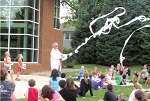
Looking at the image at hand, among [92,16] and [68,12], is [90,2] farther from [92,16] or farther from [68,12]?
[68,12]

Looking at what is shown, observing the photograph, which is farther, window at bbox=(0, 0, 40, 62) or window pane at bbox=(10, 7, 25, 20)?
window pane at bbox=(10, 7, 25, 20)

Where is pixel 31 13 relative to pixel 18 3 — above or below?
below

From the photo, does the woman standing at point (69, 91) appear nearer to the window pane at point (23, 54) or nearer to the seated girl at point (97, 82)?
the seated girl at point (97, 82)

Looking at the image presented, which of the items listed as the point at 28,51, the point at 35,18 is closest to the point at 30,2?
the point at 35,18

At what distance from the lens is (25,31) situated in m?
20.4

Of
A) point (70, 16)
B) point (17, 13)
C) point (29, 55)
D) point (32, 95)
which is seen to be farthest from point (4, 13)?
point (70, 16)

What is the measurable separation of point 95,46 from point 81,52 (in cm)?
178

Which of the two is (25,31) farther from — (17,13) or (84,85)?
(84,85)

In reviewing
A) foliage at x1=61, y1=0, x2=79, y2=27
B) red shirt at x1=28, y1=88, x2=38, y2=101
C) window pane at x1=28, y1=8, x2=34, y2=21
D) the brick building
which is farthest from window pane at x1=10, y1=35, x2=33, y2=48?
foliage at x1=61, y1=0, x2=79, y2=27

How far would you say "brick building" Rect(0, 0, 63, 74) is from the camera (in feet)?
66.4

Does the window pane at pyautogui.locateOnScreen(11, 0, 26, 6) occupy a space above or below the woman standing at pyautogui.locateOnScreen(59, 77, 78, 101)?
above

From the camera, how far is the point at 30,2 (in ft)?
68.8

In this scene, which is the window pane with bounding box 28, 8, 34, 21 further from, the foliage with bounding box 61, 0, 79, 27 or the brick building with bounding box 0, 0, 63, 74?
the foliage with bounding box 61, 0, 79, 27

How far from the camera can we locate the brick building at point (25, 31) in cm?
2025
